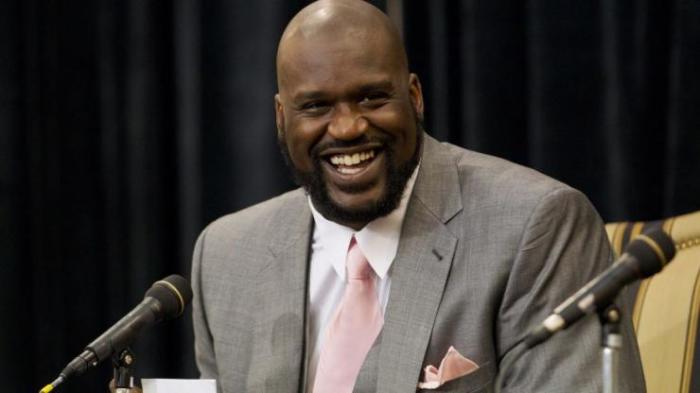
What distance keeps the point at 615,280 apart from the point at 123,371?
0.89m

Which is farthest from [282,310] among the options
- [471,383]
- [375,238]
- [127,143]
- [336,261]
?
[127,143]

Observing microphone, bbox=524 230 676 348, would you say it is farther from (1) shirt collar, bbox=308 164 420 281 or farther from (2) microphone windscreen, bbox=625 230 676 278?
(1) shirt collar, bbox=308 164 420 281

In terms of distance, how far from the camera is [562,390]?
8.33ft

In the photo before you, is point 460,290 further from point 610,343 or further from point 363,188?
point 610,343

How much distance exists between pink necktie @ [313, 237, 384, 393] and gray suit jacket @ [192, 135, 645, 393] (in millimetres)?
38

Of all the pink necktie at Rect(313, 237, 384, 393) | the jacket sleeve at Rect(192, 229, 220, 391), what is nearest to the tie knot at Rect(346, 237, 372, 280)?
the pink necktie at Rect(313, 237, 384, 393)

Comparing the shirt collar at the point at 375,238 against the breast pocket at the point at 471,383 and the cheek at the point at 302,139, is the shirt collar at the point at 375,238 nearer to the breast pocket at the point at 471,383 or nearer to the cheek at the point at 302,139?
the cheek at the point at 302,139

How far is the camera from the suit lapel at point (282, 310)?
287 centimetres

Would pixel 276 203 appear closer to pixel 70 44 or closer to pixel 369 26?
pixel 369 26

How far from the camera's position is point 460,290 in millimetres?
2719

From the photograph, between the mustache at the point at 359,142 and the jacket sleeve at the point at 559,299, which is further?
the mustache at the point at 359,142

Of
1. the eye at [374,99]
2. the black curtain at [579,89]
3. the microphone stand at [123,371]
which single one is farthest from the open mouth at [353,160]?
the black curtain at [579,89]

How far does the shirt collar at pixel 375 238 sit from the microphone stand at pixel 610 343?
3.16 feet

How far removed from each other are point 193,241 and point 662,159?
1474 millimetres
